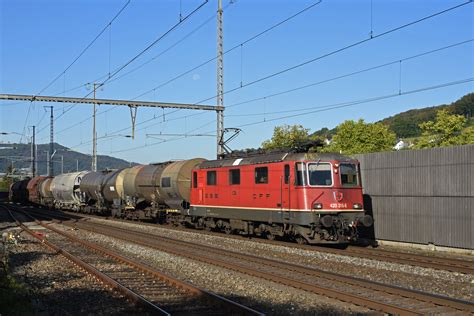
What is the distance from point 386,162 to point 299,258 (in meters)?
7.10

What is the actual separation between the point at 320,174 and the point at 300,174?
724mm

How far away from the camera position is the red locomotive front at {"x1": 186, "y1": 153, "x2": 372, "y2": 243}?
62.0 feet

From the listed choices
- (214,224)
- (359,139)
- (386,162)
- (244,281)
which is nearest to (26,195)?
(359,139)

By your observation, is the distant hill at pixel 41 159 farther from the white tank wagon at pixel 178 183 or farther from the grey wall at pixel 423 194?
the grey wall at pixel 423 194

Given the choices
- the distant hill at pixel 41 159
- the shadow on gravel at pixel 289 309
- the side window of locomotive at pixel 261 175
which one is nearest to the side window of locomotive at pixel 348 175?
the side window of locomotive at pixel 261 175

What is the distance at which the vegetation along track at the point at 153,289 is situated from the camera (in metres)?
9.33

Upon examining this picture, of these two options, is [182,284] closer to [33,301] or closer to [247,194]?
[33,301]

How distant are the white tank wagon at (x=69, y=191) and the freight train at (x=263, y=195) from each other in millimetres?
13930

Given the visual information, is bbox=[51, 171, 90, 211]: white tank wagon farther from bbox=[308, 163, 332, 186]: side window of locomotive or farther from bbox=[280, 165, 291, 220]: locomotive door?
bbox=[308, 163, 332, 186]: side window of locomotive

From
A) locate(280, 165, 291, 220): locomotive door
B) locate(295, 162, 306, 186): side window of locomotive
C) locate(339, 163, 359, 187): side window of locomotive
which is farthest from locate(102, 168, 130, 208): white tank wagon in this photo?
locate(339, 163, 359, 187): side window of locomotive

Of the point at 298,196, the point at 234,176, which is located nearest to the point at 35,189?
the point at 234,176

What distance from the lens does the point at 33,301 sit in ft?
32.6

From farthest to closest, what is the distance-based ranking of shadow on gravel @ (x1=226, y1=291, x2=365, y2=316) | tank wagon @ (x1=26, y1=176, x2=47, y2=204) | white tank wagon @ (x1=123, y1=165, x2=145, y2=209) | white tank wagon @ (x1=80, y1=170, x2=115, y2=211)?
1. tank wagon @ (x1=26, y1=176, x2=47, y2=204)
2. white tank wagon @ (x1=80, y1=170, x2=115, y2=211)
3. white tank wagon @ (x1=123, y1=165, x2=145, y2=209)
4. shadow on gravel @ (x1=226, y1=291, x2=365, y2=316)

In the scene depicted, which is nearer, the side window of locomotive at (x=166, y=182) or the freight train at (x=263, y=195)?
the freight train at (x=263, y=195)
